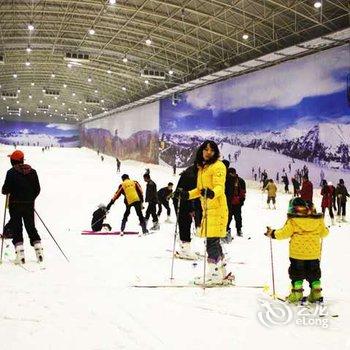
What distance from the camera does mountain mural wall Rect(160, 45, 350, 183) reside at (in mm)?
20547

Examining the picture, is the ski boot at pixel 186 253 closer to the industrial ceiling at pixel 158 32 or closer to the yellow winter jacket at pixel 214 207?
the yellow winter jacket at pixel 214 207

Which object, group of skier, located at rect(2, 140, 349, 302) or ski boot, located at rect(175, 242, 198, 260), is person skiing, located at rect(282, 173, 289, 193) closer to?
group of skier, located at rect(2, 140, 349, 302)

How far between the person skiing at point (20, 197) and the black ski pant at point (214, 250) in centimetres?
252

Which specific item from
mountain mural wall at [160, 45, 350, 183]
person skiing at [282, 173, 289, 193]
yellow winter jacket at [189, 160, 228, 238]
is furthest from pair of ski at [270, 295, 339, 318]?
person skiing at [282, 173, 289, 193]

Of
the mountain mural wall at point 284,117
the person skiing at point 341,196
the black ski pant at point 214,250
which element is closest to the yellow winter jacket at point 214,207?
the black ski pant at point 214,250

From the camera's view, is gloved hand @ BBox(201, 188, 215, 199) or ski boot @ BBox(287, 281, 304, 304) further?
gloved hand @ BBox(201, 188, 215, 199)

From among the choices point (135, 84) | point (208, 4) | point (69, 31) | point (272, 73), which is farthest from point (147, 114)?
point (208, 4)

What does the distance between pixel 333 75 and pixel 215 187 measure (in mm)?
18919

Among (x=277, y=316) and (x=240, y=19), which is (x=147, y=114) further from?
(x=277, y=316)

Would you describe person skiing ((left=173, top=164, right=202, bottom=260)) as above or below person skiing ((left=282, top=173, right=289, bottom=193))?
below

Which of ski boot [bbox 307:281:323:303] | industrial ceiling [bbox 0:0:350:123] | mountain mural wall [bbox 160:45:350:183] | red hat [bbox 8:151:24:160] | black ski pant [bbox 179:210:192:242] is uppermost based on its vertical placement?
industrial ceiling [bbox 0:0:350:123]

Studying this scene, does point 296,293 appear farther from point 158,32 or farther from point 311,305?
point 158,32

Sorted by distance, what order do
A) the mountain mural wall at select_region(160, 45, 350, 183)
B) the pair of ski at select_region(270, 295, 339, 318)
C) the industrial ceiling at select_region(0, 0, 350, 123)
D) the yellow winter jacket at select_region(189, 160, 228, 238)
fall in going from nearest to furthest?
1. the pair of ski at select_region(270, 295, 339, 318)
2. the yellow winter jacket at select_region(189, 160, 228, 238)
3. the industrial ceiling at select_region(0, 0, 350, 123)
4. the mountain mural wall at select_region(160, 45, 350, 183)

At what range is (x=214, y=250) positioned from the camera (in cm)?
471
